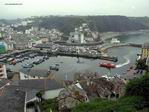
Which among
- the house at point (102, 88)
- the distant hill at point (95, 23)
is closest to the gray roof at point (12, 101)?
the house at point (102, 88)

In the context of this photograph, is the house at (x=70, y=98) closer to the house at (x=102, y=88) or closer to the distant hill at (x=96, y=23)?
the house at (x=102, y=88)

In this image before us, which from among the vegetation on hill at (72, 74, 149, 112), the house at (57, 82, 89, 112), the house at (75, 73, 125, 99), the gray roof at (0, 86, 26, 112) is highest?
the vegetation on hill at (72, 74, 149, 112)

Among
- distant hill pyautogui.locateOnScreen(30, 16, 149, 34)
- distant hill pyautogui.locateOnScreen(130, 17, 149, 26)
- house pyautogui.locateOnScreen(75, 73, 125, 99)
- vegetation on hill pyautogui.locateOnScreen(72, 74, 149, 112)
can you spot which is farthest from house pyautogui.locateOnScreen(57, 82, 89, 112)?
distant hill pyautogui.locateOnScreen(130, 17, 149, 26)

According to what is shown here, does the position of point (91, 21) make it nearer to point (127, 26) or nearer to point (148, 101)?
point (127, 26)

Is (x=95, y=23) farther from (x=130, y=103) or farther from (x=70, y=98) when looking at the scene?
(x=130, y=103)

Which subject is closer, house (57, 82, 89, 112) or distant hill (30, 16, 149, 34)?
house (57, 82, 89, 112)

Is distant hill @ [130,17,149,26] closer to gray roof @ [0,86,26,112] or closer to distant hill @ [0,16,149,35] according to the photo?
distant hill @ [0,16,149,35]

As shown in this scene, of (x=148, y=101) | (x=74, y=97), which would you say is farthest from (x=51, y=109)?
(x=148, y=101)
